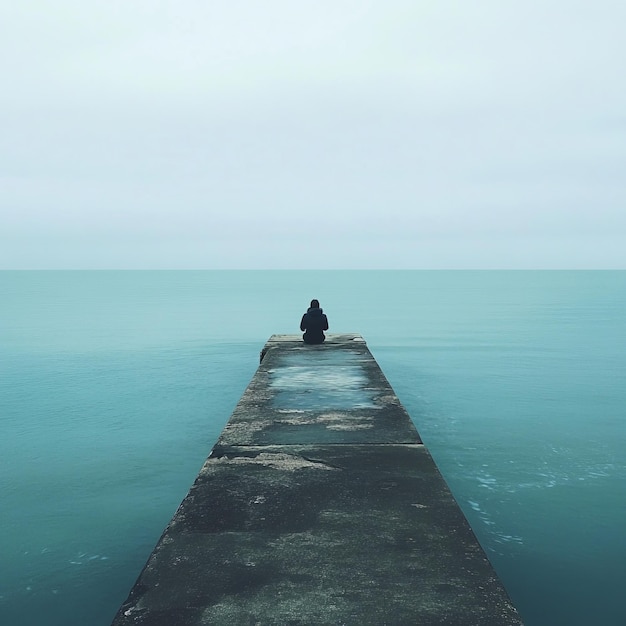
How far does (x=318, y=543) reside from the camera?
4.68m

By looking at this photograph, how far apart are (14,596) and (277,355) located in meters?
9.69

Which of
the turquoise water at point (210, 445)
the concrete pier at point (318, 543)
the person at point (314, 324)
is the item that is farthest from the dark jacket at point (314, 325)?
the concrete pier at point (318, 543)

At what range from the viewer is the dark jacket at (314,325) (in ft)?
55.3

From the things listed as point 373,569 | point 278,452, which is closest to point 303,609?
point 373,569

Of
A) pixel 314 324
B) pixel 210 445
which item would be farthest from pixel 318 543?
pixel 314 324

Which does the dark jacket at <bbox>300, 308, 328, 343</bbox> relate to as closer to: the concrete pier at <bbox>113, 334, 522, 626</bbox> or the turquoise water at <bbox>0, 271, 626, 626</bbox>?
the turquoise water at <bbox>0, 271, 626, 626</bbox>

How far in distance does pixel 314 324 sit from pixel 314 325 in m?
0.04

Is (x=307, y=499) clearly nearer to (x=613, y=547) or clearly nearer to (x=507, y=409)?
(x=613, y=547)

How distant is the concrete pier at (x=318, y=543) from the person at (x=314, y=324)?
8.73 m

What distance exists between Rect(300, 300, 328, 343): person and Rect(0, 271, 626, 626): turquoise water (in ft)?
9.16

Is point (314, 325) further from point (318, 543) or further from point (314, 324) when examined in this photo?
point (318, 543)

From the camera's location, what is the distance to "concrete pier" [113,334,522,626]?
12.5ft

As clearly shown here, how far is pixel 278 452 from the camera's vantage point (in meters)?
7.08

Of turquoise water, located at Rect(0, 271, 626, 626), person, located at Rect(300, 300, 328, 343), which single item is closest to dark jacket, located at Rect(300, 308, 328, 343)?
person, located at Rect(300, 300, 328, 343)
